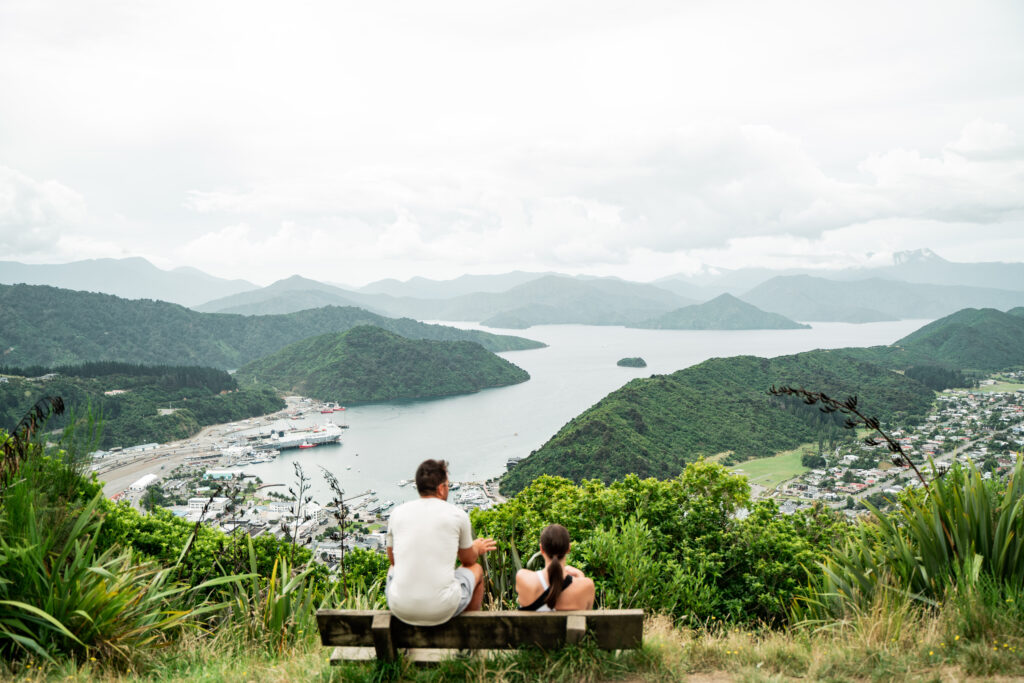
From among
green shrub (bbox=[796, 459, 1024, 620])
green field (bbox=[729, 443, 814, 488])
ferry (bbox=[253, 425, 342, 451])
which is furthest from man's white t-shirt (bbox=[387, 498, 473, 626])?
ferry (bbox=[253, 425, 342, 451])

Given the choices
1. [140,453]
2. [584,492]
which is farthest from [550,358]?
[584,492]

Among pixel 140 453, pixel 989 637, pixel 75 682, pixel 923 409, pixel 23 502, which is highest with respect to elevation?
pixel 23 502

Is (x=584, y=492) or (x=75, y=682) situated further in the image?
(x=584, y=492)

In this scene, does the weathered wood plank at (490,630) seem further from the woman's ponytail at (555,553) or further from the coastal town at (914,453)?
the coastal town at (914,453)

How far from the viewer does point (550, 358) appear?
126 metres

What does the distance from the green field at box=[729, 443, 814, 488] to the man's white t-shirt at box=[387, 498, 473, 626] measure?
35.6 m

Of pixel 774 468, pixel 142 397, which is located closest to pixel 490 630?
pixel 774 468

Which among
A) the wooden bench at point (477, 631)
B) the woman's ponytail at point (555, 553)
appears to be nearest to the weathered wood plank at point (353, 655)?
the wooden bench at point (477, 631)

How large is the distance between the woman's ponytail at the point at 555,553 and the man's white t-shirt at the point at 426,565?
0.52m

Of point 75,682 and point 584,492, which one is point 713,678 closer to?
point 75,682

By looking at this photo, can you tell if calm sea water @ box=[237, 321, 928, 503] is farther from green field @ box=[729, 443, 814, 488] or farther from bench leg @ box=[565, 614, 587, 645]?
bench leg @ box=[565, 614, 587, 645]

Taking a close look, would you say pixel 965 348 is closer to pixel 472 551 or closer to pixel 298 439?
pixel 298 439

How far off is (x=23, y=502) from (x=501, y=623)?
2921 mm

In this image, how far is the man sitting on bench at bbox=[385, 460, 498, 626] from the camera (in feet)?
8.66
